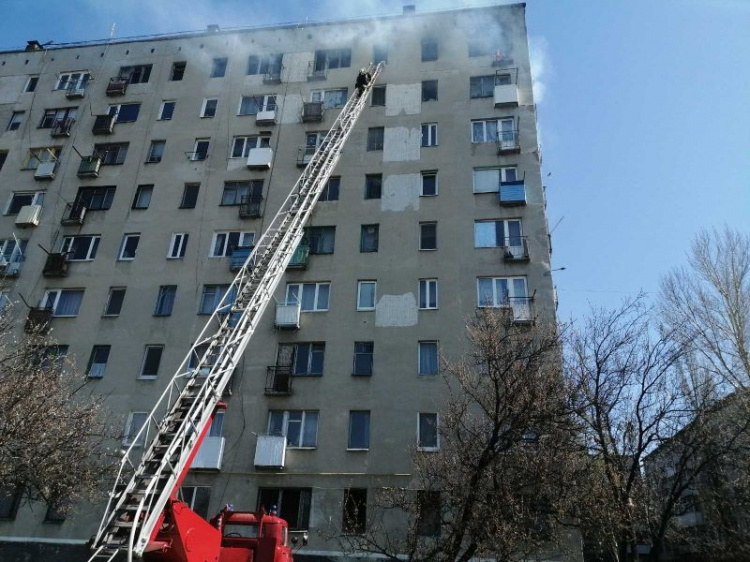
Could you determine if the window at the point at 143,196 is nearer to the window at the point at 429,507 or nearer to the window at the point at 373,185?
the window at the point at 373,185

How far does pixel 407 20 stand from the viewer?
3150cm

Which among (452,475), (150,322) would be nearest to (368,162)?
(150,322)

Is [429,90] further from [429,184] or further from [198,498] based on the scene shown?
[198,498]

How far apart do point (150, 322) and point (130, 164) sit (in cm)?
968

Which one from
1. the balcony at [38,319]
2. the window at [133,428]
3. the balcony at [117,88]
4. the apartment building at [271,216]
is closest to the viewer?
the apartment building at [271,216]

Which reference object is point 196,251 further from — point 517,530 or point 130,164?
point 517,530

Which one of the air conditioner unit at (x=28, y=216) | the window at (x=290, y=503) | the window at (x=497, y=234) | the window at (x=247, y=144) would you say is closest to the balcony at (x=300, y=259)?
the window at (x=247, y=144)

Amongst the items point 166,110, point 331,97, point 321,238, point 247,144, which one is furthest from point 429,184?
point 166,110

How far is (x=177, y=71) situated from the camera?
107 ft

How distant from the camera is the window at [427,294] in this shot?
23.5m

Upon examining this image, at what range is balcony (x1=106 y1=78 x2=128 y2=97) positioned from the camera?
3203 cm

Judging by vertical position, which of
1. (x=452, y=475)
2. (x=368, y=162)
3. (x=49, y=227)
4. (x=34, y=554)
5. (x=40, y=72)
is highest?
(x=40, y=72)

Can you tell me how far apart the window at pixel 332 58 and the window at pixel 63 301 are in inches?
668

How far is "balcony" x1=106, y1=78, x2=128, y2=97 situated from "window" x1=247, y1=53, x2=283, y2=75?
7.16 meters
